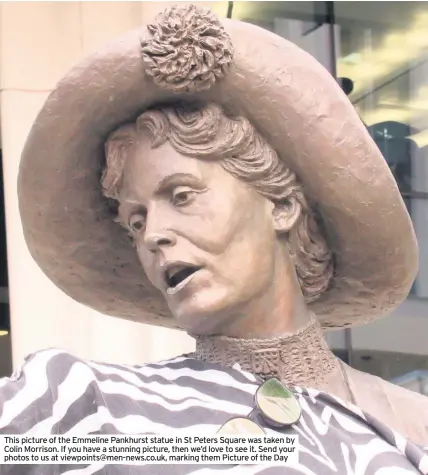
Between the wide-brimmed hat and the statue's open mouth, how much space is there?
0.67 feet

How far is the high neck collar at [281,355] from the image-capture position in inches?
66.9

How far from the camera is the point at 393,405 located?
1.78 metres

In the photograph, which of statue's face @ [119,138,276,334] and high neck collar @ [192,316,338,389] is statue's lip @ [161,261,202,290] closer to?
statue's face @ [119,138,276,334]

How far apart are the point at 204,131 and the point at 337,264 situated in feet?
0.94

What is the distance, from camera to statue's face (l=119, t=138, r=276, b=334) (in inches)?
63.9

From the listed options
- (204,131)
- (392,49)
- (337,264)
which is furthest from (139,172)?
(392,49)

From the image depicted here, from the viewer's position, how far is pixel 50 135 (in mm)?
1701

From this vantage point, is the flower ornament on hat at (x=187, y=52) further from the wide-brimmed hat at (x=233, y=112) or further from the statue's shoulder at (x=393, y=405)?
the statue's shoulder at (x=393, y=405)

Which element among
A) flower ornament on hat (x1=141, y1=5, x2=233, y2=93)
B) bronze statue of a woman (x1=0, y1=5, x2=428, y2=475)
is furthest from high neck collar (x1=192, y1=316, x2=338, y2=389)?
flower ornament on hat (x1=141, y1=5, x2=233, y2=93)

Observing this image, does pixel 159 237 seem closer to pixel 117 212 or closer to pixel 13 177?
pixel 117 212
